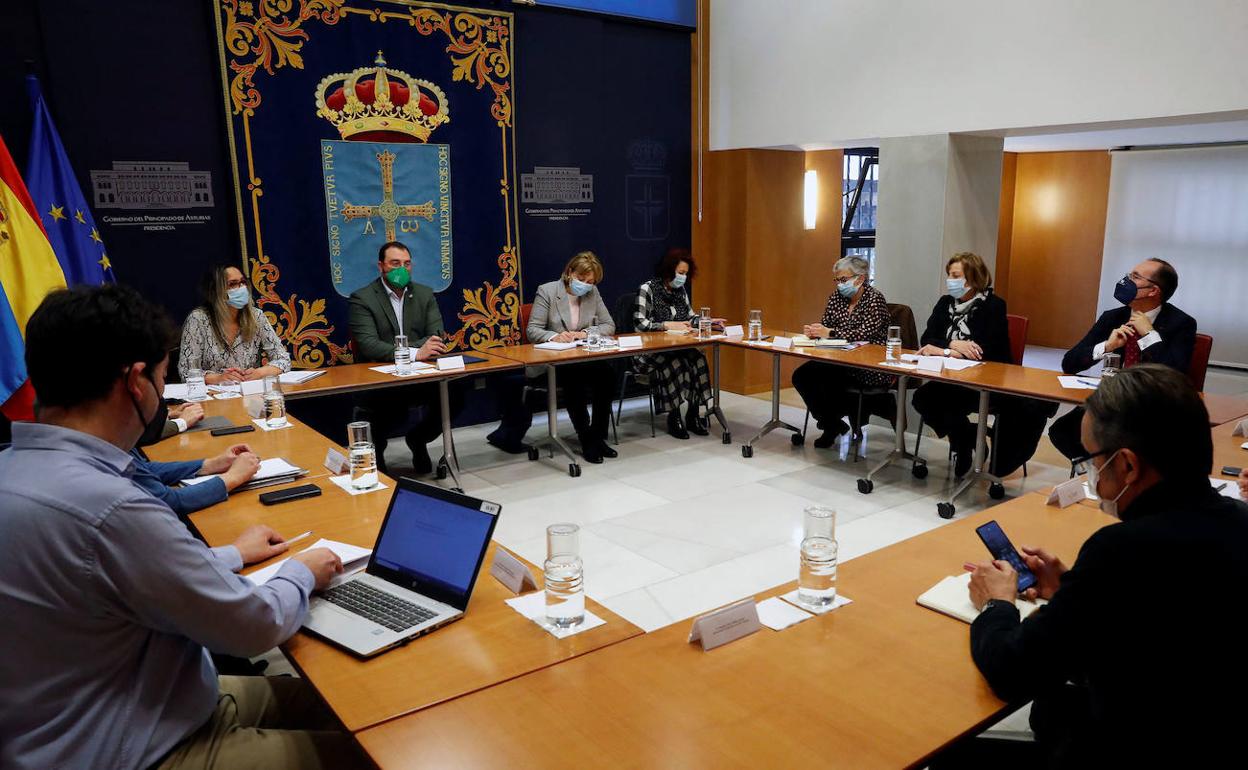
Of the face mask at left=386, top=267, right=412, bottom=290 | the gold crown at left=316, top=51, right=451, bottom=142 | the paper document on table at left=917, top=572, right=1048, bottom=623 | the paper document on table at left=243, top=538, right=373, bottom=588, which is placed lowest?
the paper document on table at left=917, top=572, right=1048, bottom=623

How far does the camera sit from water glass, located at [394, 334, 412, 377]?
4.43 metres

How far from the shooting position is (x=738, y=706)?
140 centimetres

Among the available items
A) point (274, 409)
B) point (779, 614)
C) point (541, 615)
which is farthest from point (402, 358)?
point (779, 614)

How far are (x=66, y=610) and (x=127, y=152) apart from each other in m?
4.24

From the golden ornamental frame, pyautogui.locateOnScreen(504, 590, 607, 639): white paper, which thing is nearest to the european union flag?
the golden ornamental frame

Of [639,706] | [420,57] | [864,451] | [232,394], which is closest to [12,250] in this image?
[232,394]

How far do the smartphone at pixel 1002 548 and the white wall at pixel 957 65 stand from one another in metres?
3.68

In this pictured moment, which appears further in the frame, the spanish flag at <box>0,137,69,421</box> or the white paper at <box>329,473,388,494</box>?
the spanish flag at <box>0,137,69,421</box>

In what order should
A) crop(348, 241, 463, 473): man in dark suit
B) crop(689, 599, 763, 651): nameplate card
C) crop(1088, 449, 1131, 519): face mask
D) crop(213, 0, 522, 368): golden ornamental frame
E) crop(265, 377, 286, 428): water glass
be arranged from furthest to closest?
crop(213, 0, 522, 368): golden ornamental frame
crop(348, 241, 463, 473): man in dark suit
crop(265, 377, 286, 428): water glass
crop(689, 599, 763, 651): nameplate card
crop(1088, 449, 1131, 519): face mask

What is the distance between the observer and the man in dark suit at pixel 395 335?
4.83 metres

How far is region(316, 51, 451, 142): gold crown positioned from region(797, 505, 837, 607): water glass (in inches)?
181

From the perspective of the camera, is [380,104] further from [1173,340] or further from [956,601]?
[956,601]

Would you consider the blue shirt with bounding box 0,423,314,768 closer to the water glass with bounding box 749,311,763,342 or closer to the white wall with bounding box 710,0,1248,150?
the water glass with bounding box 749,311,763,342

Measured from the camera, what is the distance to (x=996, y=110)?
507 centimetres
